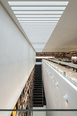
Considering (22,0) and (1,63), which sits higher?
A: (22,0)

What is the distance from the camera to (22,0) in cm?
190

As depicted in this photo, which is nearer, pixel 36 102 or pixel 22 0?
pixel 22 0

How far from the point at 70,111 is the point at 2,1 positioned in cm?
234

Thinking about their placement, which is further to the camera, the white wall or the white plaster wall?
the white wall

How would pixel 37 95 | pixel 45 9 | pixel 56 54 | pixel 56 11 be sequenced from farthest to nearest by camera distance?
pixel 56 54
pixel 37 95
pixel 56 11
pixel 45 9

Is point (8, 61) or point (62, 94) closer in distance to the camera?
point (8, 61)

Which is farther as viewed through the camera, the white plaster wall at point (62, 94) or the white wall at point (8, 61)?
the white wall at point (8, 61)

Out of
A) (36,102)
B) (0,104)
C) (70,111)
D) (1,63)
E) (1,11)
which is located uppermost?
(1,11)

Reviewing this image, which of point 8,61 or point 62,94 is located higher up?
point 8,61

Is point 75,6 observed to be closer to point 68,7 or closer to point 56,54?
point 68,7

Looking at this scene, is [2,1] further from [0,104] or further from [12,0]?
[0,104]

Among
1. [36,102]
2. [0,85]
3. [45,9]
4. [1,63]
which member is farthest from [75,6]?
[36,102]

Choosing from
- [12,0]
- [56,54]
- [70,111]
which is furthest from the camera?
[56,54]

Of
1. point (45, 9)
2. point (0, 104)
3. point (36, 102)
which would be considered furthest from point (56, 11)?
point (36, 102)
